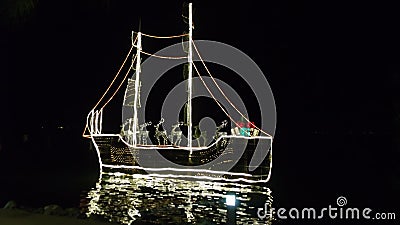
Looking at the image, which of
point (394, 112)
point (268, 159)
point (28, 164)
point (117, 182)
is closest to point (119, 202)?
point (117, 182)

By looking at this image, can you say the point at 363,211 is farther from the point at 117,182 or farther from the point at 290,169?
the point at 290,169

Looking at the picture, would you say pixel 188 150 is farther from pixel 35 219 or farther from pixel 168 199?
pixel 35 219

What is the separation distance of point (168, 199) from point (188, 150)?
306cm

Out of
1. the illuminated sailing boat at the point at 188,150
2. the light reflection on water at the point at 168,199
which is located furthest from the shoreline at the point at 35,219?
the illuminated sailing boat at the point at 188,150

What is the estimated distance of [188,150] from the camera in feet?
60.6

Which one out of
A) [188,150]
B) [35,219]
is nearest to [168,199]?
[188,150]

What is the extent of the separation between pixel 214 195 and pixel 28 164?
46.4 feet

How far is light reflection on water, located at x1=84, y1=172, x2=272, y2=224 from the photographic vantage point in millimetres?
13109

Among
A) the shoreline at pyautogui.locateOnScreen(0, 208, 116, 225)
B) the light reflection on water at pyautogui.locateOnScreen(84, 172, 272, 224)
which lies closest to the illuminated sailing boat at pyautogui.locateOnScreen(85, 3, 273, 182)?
the light reflection on water at pyautogui.locateOnScreen(84, 172, 272, 224)

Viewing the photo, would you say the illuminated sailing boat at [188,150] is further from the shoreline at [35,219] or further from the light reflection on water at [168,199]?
the shoreline at [35,219]

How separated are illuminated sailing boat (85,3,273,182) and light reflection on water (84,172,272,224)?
1.17ft

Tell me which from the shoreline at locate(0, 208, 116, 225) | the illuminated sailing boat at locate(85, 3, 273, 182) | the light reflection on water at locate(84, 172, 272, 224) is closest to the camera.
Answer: the shoreline at locate(0, 208, 116, 225)

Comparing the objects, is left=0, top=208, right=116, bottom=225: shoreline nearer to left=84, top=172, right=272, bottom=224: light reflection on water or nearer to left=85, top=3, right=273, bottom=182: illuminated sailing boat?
left=84, top=172, right=272, bottom=224: light reflection on water

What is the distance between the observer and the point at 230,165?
18281 mm
